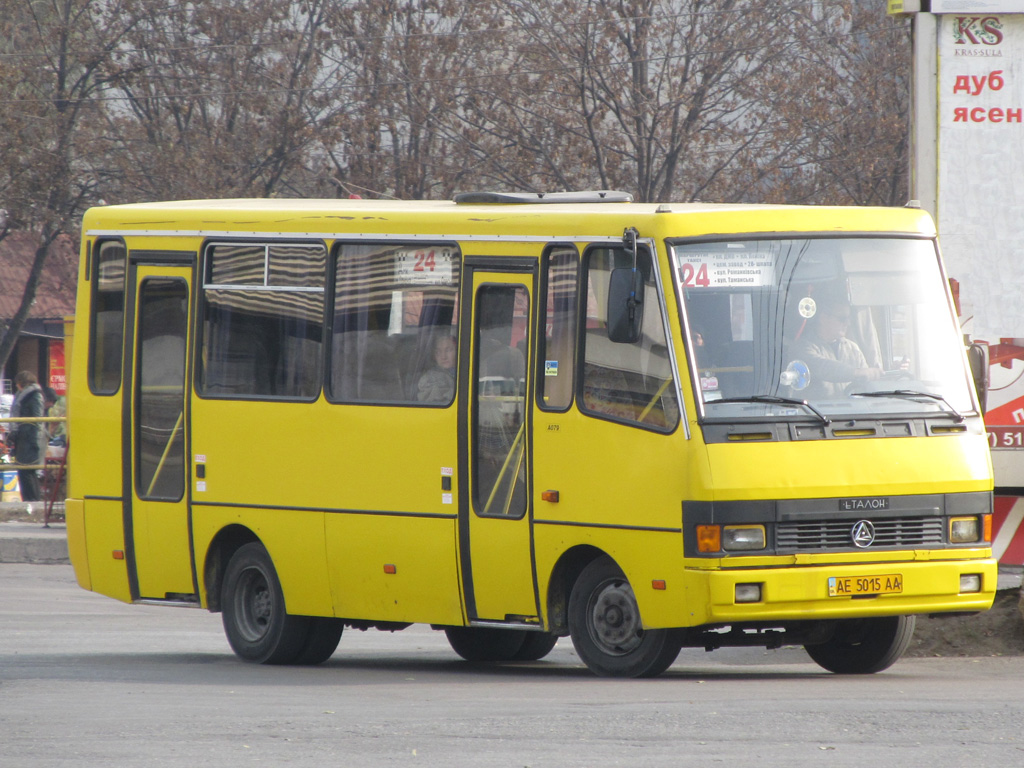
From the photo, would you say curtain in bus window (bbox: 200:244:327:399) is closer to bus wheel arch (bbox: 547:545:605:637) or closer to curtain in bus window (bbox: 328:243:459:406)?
curtain in bus window (bbox: 328:243:459:406)

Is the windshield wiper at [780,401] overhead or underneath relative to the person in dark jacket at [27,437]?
overhead

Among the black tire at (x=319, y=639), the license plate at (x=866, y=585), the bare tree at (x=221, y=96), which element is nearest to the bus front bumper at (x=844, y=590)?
the license plate at (x=866, y=585)

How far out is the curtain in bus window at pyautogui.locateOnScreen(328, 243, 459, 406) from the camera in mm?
10258

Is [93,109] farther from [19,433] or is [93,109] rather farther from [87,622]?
[87,622]

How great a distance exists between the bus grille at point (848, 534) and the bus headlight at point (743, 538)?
3.7 inches

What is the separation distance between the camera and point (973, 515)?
9.41 metres

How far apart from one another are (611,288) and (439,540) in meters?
1.92

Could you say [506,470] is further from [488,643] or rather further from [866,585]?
[488,643]

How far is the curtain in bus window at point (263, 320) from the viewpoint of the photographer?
1091 centimetres

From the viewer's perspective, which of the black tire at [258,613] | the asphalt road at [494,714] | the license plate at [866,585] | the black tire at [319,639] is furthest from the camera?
the black tire at [319,639]

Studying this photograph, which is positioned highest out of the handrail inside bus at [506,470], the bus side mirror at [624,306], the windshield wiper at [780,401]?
the bus side mirror at [624,306]

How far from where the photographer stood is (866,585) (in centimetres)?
906

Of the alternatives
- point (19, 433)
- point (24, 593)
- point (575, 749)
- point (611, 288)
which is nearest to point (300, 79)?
point (19, 433)

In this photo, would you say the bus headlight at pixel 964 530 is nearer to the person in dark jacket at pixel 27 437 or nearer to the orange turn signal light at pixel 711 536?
the orange turn signal light at pixel 711 536
